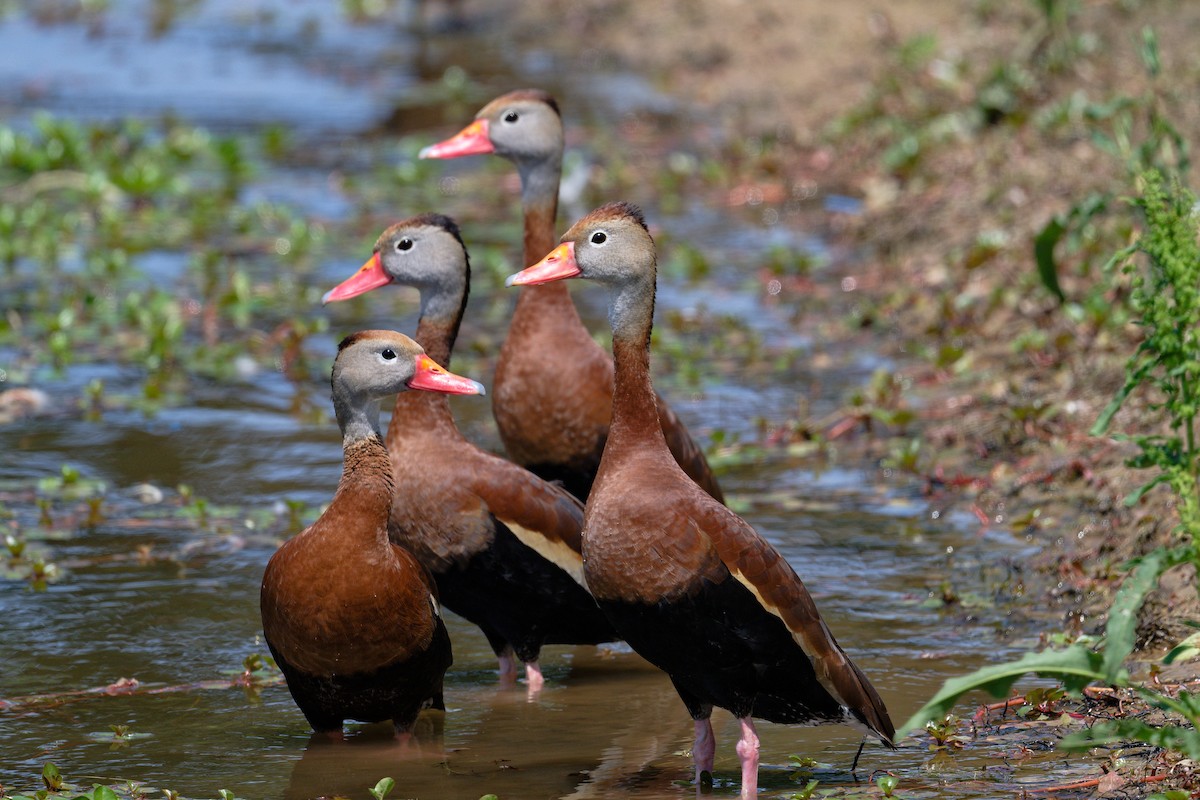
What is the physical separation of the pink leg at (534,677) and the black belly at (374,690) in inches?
19.4

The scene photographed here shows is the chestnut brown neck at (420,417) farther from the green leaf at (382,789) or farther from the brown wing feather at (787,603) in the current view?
the green leaf at (382,789)

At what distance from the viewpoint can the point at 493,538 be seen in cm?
571

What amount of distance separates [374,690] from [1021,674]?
2020 millimetres

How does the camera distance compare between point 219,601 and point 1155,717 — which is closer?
point 1155,717

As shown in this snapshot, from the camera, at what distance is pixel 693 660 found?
4.79 metres

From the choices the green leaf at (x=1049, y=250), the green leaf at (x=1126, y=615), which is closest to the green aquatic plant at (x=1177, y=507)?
the green leaf at (x=1126, y=615)

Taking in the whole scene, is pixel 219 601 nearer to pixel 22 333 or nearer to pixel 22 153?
pixel 22 333

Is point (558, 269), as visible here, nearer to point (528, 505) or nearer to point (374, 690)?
point (528, 505)

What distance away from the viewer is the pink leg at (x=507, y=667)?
19.3 feet

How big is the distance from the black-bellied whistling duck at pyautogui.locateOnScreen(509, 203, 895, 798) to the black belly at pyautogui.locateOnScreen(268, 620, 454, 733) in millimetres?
697

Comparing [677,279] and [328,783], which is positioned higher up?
[677,279]

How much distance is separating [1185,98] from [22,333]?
23.2 ft

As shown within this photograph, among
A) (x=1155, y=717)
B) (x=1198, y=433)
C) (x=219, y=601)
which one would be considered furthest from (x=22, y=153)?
(x=1155, y=717)

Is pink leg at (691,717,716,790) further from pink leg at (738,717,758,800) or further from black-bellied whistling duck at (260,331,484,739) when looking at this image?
black-bellied whistling duck at (260,331,484,739)
